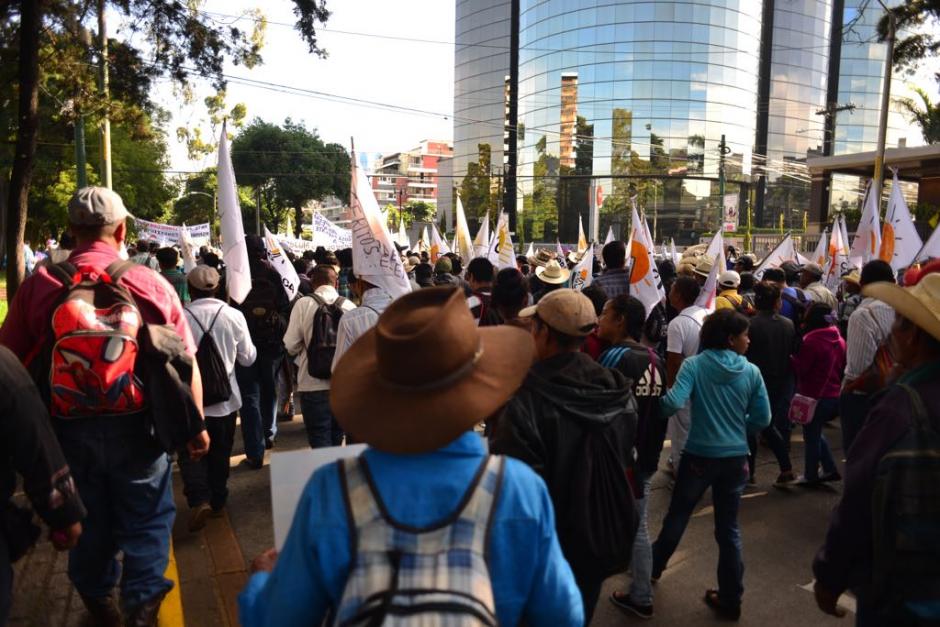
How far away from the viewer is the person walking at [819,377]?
569cm

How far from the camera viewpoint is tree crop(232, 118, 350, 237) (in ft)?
174

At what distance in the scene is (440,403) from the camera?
1421 millimetres

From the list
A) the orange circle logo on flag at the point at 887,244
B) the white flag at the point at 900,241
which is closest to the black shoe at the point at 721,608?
the white flag at the point at 900,241

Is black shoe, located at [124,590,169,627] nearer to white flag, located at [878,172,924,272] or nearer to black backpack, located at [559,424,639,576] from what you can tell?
black backpack, located at [559,424,639,576]

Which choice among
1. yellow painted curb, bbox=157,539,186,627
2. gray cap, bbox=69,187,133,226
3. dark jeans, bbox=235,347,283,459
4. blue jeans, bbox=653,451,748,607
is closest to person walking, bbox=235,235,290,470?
dark jeans, bbox=235,347,283,459

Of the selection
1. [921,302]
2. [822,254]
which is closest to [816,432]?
[921,302]

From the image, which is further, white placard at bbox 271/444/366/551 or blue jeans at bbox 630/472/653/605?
blue jeans at bbox 630/472/653/605

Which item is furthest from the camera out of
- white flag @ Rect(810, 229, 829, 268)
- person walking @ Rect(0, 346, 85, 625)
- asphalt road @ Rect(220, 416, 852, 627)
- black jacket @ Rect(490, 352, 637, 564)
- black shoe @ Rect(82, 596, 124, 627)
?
white flag @ Rect(810, 229, 829, 268)

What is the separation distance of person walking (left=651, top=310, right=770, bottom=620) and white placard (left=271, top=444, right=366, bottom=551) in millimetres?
2330

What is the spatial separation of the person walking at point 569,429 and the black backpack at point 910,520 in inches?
33.6

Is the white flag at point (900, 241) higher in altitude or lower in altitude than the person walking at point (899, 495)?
higher

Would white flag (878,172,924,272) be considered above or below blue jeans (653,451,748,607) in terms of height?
above

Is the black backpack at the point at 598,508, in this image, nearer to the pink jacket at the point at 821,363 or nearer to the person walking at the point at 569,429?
the person walking at the point at 569,429

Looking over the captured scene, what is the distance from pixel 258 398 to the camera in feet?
19.0
